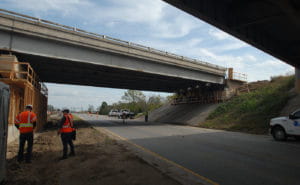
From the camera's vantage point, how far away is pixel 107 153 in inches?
326

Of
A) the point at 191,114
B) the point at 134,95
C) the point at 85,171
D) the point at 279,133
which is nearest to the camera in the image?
the point at 85,171

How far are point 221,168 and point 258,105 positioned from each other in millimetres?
19650

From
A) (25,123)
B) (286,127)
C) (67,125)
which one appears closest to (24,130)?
(25,123)

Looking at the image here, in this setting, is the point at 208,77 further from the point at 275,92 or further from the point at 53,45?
the point at 53,45

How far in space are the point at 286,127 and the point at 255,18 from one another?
240 inches

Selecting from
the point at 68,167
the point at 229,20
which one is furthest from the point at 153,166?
the point at 229,20

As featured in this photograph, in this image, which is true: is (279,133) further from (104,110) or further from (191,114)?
(104,110)

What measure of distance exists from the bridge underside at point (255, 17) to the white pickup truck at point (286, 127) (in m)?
4.61

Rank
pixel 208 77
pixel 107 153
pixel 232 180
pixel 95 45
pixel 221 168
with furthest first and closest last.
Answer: pixel 208 77 < pixel 95 45 < pixel 107 153 < pixel 221 168 < pixel 232 180

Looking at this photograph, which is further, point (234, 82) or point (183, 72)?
point (234, 82)

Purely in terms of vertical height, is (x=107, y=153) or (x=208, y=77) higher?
(x=208, y=77)

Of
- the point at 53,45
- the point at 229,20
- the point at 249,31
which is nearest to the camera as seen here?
the point at 229,20

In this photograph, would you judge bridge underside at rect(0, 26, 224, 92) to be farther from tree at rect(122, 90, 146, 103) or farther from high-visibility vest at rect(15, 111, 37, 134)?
tree at rect(122, 90, 146, 103)

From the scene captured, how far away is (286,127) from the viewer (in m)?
11.7
